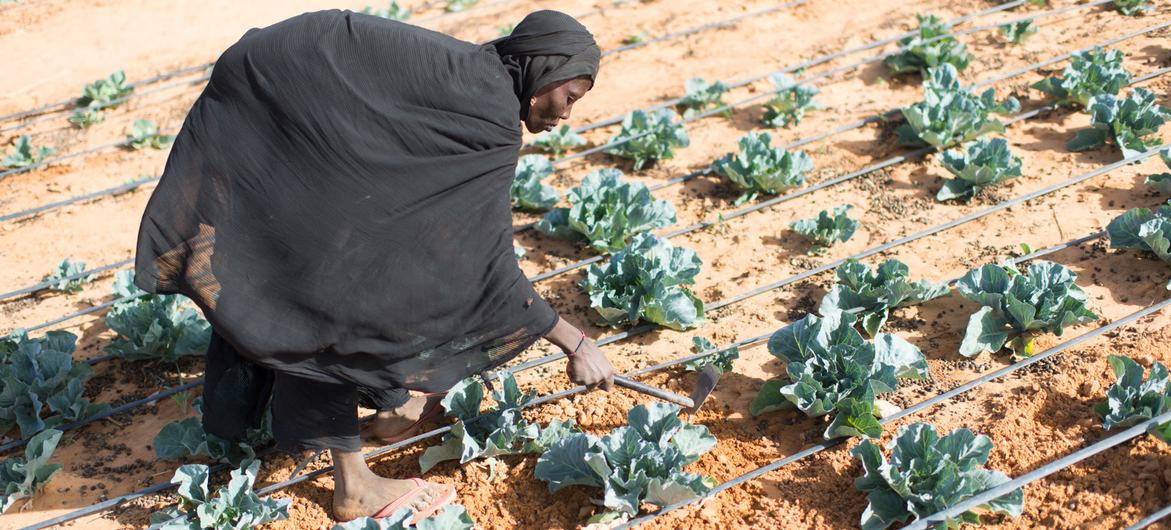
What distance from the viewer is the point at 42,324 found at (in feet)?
14.0

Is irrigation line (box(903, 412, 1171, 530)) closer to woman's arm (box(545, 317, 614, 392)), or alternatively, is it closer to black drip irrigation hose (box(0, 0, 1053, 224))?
woman's arm (box(545, 317, 614, 392))

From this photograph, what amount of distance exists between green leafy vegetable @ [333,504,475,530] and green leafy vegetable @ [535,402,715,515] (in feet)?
1.05

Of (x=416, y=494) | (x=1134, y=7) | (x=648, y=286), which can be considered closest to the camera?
(x=416, y=494)

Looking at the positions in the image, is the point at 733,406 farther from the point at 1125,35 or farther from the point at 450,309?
the point at 1125,35

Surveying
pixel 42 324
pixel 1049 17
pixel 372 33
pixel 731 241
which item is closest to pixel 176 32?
pixel 42 324

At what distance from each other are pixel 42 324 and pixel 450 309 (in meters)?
2.33

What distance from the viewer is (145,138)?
219 inches

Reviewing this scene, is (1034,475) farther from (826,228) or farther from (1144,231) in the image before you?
(826,228)

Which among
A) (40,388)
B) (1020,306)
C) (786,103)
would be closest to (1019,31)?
(786,103)

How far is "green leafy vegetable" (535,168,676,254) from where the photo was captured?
4.42 metres

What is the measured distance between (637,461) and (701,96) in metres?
2.81

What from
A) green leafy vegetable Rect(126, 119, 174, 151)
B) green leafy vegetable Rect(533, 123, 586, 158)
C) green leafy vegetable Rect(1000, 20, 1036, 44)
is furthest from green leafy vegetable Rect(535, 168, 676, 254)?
green leafy vegetable Rect(1000, 20, 1036, 44)

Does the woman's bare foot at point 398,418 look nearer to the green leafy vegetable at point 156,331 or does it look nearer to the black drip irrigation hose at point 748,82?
the green leafy vegetable at point 156,331

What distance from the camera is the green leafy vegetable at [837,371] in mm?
3363
